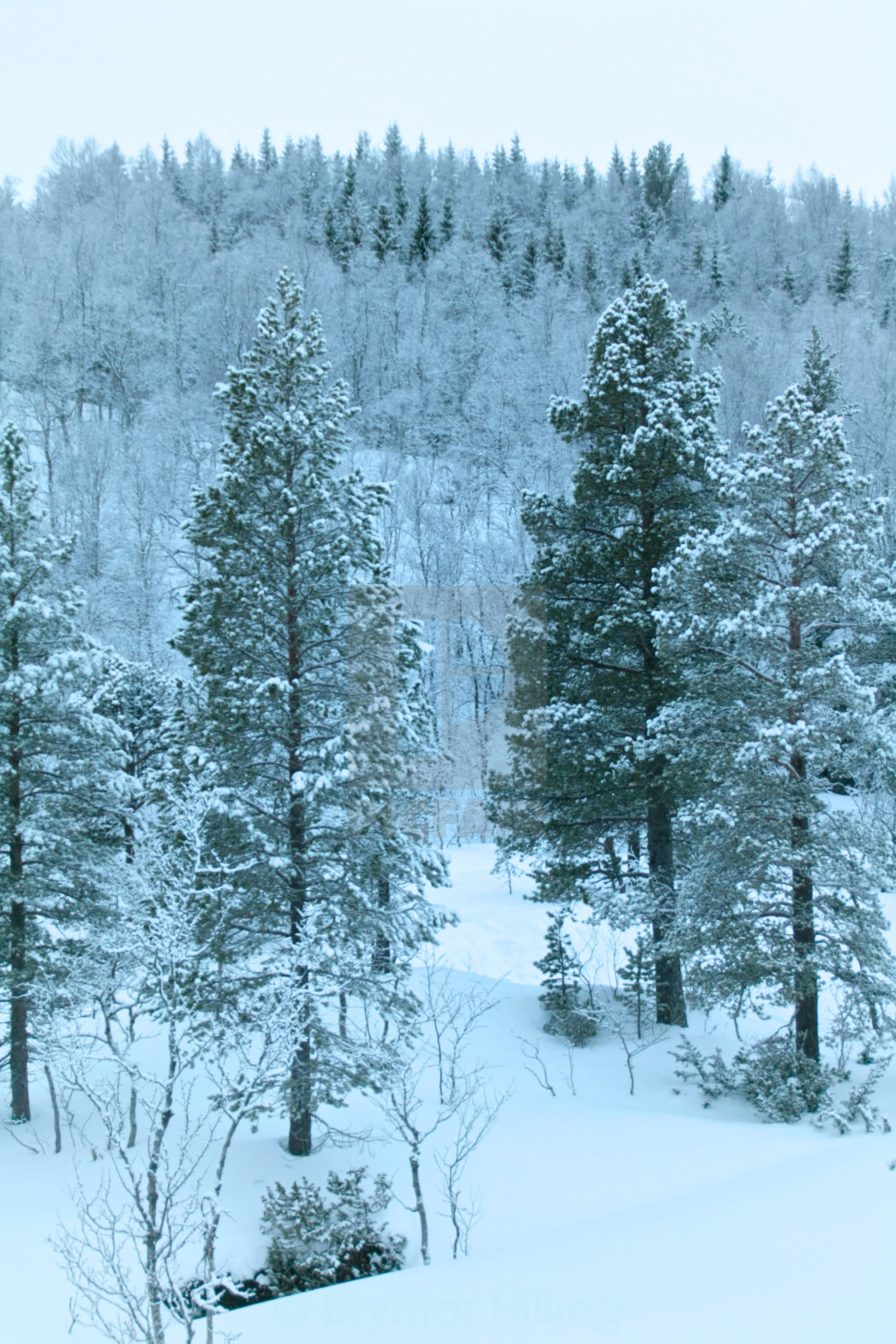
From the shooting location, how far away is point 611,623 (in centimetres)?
1266

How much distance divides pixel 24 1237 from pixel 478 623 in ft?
86.9

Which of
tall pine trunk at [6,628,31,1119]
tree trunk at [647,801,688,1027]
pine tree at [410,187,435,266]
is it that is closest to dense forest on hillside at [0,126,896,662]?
pine tree at [410,187,435,266]

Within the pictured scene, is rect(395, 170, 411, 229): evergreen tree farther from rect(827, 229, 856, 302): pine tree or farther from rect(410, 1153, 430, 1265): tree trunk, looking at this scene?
rect(410, 1153, 430, 1265): tree trunk

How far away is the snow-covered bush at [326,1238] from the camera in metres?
8.95

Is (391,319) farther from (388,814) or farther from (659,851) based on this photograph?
(388,814)

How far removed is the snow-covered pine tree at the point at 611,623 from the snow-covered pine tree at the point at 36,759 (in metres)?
6.60

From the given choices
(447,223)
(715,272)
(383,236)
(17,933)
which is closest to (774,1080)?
(17,933)

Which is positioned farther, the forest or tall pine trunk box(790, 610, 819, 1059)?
tall pine trunk box(790, 610, 819, 1059)

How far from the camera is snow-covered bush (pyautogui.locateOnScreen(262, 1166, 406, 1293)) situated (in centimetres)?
895

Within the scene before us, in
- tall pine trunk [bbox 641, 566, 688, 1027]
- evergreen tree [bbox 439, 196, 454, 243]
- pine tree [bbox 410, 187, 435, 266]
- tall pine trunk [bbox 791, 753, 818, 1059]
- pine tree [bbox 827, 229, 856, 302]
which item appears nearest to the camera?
tall pine trunk [bbox 791, 753, 818, 1059]

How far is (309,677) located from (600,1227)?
7199mm

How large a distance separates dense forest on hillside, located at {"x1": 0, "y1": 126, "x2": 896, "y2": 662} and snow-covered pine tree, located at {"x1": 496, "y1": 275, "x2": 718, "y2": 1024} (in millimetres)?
15614

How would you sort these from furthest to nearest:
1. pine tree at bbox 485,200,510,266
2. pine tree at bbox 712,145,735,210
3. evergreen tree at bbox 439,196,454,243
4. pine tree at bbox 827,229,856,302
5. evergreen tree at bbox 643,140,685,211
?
pine tree at bbox 712,145,735,210, evergreen tree at bbox 643,140,685,211, evergreen tree at bbox 439,196,454,243, pine tree at bbox 485,200,510,266, pine tree at bbox 827,229,856,302

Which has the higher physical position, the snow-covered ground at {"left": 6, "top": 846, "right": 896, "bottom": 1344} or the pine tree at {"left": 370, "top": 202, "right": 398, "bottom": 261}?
the pine tree at {"left": 370, "top": 202, "right": 398, "bottom": 261}
